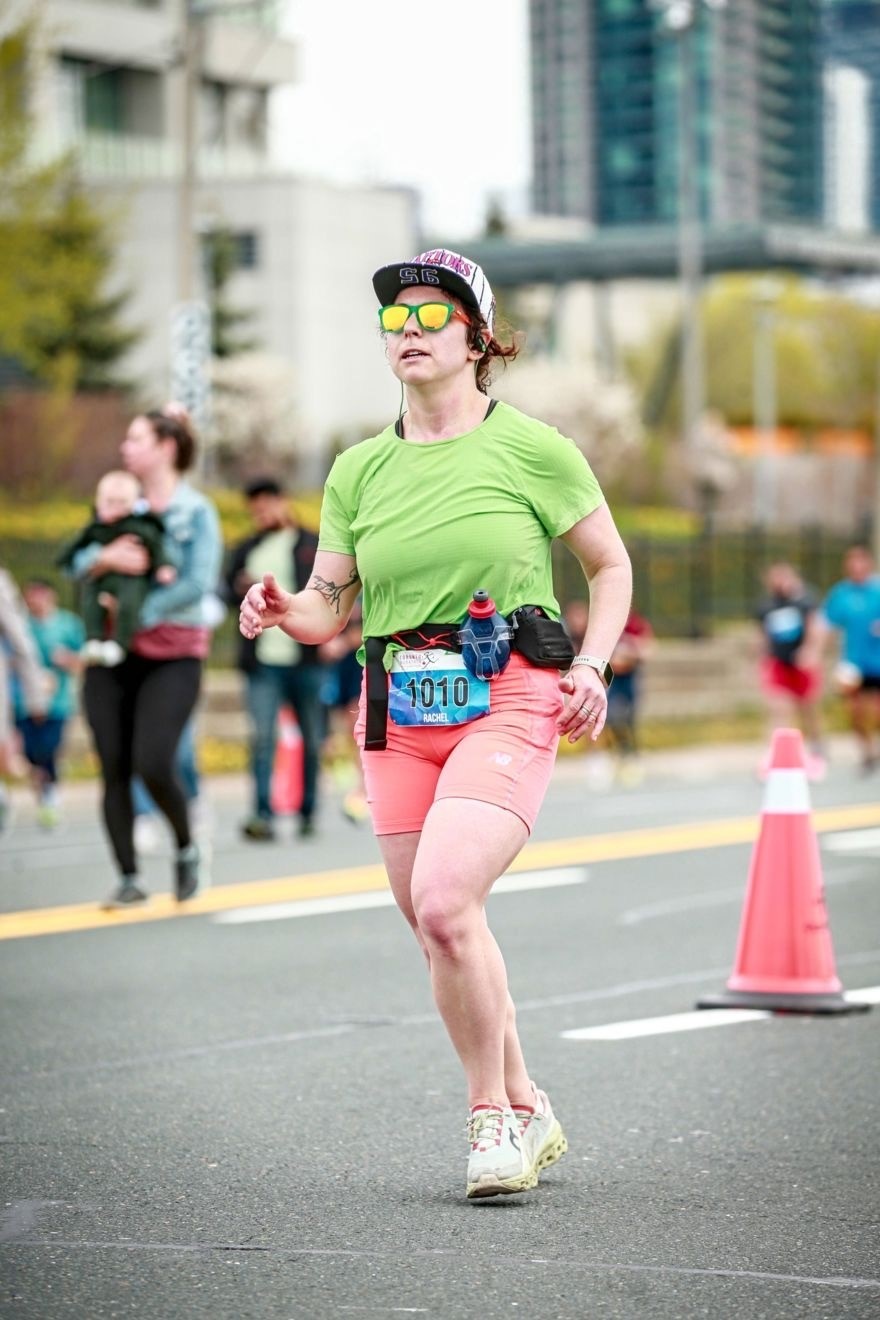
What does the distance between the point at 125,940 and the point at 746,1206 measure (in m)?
4.78

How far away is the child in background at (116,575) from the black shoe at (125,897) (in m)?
1.01

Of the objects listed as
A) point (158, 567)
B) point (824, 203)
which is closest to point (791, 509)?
point (158, 567)

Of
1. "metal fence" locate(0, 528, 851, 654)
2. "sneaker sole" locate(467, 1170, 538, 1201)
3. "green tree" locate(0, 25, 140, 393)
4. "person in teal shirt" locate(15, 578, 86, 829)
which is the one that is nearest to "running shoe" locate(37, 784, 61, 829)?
"person in teal shirt" locate(15, 578, 86, 829)

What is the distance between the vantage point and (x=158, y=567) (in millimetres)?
10055

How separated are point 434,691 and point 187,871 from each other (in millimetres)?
5340

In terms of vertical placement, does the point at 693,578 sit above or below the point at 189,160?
below

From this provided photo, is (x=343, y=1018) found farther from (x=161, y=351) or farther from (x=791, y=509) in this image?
(x=791, y=509)

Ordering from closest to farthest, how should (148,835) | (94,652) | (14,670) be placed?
1. (94,652)
2. (14,670)
3. (148,835)

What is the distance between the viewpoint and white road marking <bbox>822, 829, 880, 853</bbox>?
13.4 m

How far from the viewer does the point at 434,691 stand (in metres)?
5.30

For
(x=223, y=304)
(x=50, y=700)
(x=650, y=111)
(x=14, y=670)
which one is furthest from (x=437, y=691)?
(x=650, y=111)

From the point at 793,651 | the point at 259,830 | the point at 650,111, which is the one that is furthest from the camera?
the point at 650,111

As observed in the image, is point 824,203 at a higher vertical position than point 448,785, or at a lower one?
higher

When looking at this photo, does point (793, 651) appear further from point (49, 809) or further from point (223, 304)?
point (223, 304)
